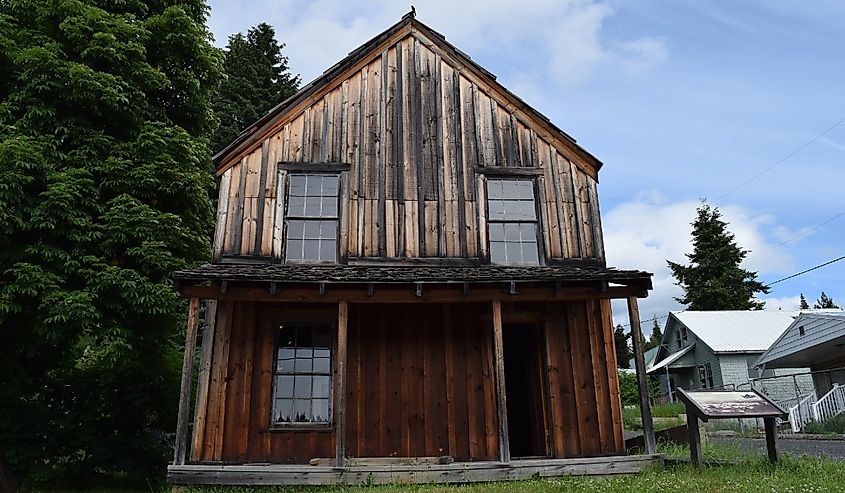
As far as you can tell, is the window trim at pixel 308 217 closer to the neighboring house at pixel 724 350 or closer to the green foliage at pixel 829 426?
the green foliage at pixel 829 426

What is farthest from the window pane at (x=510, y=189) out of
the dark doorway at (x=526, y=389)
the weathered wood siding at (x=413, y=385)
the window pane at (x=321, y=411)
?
Result: the window pane at (x=321, y=411)

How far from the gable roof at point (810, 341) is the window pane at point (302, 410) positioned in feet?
62.7

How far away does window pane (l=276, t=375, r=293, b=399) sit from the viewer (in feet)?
32.6

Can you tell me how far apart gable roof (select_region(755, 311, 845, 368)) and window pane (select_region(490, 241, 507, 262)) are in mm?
15818

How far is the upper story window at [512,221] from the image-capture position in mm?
11289

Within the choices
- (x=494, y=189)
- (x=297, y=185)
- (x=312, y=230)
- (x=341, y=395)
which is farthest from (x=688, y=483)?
(x=297, y=185)

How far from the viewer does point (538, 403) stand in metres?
10.6

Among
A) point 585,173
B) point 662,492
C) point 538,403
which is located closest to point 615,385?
point 538,403

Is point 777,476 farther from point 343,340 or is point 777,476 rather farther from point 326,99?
point 326,99

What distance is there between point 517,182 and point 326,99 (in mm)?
4006

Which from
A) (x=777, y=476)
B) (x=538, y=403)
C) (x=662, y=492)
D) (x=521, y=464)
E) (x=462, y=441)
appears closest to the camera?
(x=662, y=492)

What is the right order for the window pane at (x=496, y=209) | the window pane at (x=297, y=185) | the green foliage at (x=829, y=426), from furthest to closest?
1. the green foliage at (x=829, y=426)
2. the window pane at (x=496, y=209)
3. the window pane at (x=297, y=185)

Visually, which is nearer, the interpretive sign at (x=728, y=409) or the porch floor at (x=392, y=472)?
the porch floor at (x=392, y=472)

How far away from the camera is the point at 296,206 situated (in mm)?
11094
